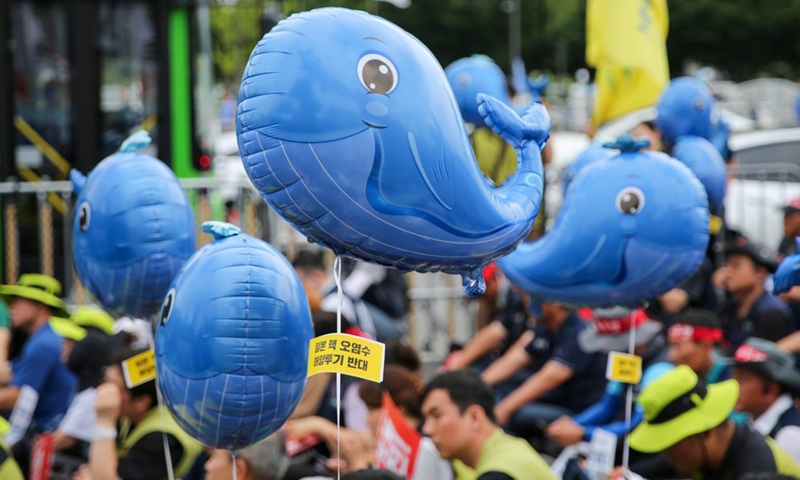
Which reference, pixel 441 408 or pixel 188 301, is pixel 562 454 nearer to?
pixel 441 408

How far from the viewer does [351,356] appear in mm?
3258

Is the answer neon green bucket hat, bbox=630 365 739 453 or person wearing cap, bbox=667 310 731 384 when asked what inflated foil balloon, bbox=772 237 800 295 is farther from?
person wearing cap, bbox=667 310 731 384

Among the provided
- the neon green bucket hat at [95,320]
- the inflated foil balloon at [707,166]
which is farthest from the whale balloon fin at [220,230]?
the inflated foil balloon at [707,166]

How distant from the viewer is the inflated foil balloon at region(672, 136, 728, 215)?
6672mm

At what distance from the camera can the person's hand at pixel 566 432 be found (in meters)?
5.36

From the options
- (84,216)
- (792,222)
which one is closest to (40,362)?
(84,216)

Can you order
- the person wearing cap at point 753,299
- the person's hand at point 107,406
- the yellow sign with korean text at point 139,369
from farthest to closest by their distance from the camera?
the person wearing cap at point 753,299 → the person's hand at point 107,406 → the yellow sign with korean text at point 139,369

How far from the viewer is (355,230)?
3.05 meters

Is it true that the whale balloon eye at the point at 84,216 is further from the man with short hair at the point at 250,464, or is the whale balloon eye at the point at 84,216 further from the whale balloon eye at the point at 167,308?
the man with short hair at the point at 250,464

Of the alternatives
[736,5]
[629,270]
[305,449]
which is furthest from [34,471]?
[736,5]

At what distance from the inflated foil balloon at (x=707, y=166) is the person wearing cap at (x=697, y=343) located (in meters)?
1.42

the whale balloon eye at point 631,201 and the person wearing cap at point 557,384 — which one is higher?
the whale balloon eye at point 631,201

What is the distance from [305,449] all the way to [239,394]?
167 cm

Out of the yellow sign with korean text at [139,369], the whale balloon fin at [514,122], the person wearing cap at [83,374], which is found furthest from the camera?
the person wearing cap at [83,374]
